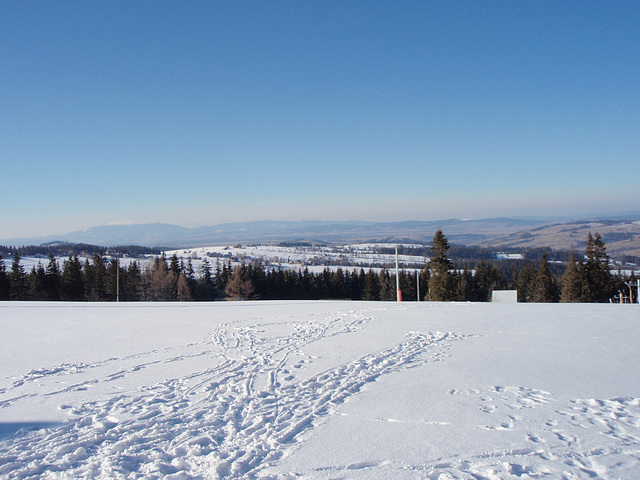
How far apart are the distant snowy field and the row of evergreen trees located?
27.5 metres

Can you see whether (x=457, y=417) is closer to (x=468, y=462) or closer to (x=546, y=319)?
Result: (x=468, y=462)

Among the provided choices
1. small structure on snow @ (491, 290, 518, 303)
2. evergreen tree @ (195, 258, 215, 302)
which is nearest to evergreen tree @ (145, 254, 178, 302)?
evergreen tree @ (195, 258, 215, 302)

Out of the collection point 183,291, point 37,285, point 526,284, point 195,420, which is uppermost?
point 195,420

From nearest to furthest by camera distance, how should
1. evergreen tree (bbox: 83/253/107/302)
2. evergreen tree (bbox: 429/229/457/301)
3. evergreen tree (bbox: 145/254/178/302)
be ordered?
evergreen tree (bbox: 429/229/457/301), evergreen tree (bbox: 145/254/178/302), evergreen tree (bbox: 83/253/107/302)

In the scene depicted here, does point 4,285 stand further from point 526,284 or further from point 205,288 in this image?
point 526,284

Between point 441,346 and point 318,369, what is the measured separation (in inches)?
130

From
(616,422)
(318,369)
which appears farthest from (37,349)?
(616,422)

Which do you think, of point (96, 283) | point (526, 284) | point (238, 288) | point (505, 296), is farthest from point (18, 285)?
point (526, 284)

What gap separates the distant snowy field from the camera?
3.64 meters

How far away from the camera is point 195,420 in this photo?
15.3 ft

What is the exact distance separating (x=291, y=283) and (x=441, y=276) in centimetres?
2903

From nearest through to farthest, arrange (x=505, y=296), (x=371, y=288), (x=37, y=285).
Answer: (x=505, y=296), (x=37, y=285), (x=371, y=288)

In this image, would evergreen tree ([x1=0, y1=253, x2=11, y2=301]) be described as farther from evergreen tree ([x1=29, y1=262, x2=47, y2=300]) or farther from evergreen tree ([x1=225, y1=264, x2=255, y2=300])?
evergreen tree ([x1=225, y1=264, x2=255, y2=300])

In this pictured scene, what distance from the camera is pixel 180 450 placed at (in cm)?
389
